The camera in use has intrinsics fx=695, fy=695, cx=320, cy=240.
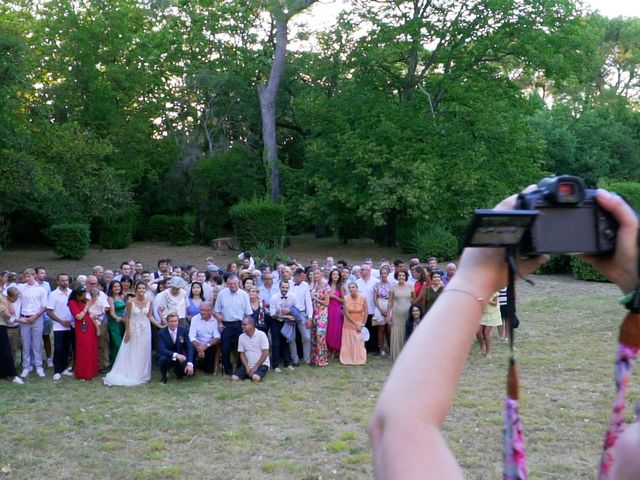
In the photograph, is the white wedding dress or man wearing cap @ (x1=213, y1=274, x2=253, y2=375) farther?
man wearing cap @ (x1=213, y1=274, x2=253, y2=375)

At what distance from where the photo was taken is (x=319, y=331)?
12031 millimetres

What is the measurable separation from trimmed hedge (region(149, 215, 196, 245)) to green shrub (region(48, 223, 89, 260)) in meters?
5.84

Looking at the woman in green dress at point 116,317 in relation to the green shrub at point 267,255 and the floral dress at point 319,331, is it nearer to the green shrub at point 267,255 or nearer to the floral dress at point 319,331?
the floral dress at point 319,331

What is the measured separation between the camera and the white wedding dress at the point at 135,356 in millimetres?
10891

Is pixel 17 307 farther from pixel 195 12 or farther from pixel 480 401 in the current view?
pixel 195 12

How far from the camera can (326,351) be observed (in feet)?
40.4

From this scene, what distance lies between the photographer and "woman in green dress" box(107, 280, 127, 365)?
11.6 meters

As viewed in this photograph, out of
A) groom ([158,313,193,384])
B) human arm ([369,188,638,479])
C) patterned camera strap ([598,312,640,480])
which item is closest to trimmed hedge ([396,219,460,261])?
groom ([158,313,193,384])

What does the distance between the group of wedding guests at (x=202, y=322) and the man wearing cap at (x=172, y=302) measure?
17 millimetres

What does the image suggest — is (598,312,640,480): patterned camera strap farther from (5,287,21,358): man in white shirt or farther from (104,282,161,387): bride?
(5,287,21,358): man in white shirt

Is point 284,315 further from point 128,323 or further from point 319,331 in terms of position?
point 128,323

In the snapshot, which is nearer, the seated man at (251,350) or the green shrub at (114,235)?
the seated man at (251,350)

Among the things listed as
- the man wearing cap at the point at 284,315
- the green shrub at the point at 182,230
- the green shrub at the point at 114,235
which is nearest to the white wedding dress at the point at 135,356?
the man wearing cap at the point at 284,315

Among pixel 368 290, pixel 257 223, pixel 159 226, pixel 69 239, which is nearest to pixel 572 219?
pixel 368 290
